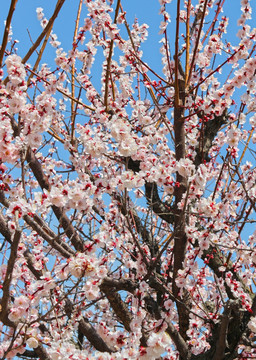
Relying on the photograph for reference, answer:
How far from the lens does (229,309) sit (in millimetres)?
3367

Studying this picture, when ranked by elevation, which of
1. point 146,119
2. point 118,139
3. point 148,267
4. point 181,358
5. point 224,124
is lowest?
point 181,358

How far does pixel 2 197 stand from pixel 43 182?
761mm

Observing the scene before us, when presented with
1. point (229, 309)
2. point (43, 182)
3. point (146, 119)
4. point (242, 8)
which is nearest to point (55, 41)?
point (146, 119)

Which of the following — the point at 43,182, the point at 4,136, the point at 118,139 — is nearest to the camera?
the point at 4,136

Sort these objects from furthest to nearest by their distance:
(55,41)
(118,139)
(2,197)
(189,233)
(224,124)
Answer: (224,124) < (55,41) < (189,233) < (2,197) < (118,139)

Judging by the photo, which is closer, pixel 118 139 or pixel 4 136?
pixel 4 136

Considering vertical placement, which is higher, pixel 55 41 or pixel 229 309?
pixel 55 41

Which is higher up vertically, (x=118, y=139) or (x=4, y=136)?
(x=118, y=139)

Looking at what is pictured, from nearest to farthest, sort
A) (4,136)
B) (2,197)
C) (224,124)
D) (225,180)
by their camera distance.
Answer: (4,136) → (2,197) → (224,124) → (225,180)

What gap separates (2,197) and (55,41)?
225 cm

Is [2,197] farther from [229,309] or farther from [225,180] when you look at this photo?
[225,180]

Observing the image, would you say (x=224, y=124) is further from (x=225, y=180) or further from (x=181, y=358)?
(x=181, y=358)

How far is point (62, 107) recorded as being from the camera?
6.38m

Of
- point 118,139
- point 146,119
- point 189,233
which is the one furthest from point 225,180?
point 118,139
